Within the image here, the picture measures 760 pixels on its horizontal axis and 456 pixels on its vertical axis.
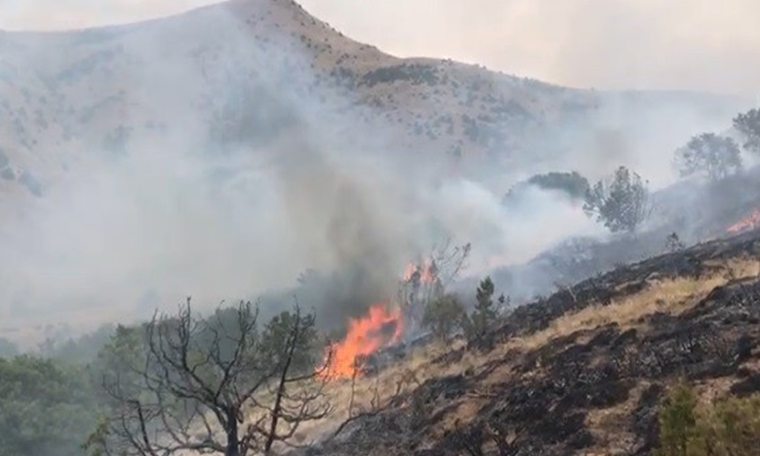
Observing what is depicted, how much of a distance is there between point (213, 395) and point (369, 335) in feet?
146

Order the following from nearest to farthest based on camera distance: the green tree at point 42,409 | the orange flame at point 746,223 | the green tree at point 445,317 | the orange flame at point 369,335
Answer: the green tree at point 42,409 → the green tree at point 445,317 → the orange flame at point 369,335 → the orange flame at point 746,223

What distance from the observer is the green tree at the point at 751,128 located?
75.3 meters

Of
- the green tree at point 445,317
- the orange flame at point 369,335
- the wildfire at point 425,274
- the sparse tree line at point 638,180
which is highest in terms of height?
the sparse tree line at point 638,180

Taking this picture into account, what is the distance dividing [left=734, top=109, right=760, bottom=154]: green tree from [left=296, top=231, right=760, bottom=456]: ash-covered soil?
51441mm

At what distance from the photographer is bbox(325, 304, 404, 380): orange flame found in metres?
46.5

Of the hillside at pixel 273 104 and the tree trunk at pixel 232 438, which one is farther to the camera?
the hillside at pixel 273 104

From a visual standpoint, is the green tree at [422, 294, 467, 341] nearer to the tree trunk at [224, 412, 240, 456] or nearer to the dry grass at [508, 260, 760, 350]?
the dry grass at [508, 260, 760, 350]

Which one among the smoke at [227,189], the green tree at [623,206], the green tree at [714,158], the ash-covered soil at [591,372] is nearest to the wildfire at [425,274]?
the smoke at [227,189]

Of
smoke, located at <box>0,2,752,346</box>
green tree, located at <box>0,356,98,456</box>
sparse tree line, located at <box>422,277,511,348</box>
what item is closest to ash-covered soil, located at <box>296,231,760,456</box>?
sparse tree line, located at <box>422,277,511,348</box>

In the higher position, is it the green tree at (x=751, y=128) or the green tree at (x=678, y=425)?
the green tree at (x=751, y=128)

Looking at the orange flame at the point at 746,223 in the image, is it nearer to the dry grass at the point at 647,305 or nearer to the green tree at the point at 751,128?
the green tree at the point at 751,128

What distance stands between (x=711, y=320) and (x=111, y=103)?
152270 mm

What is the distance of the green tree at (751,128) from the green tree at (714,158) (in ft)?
4.73

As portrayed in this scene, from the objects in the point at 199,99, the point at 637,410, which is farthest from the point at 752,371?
the point at 199,99
